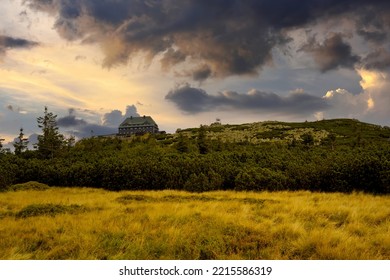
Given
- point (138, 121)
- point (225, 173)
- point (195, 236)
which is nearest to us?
point (195, 236)

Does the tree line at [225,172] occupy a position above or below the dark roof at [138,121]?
below

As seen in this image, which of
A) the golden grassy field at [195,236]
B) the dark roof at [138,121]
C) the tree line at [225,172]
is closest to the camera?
the golden grassy field at [195,236]

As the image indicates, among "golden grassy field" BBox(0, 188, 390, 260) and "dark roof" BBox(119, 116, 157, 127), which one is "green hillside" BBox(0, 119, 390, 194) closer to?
"golden grassy field" BBox(0, 188, 390, 260)

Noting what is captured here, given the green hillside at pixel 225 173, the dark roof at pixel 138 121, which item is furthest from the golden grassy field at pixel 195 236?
the dark roof at pixel 138 121

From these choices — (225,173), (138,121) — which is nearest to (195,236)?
(225,173)

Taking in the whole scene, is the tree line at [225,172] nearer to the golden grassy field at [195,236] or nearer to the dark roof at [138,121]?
the golden grassy field at [195,236]

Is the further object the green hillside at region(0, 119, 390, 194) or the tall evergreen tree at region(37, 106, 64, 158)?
the tall evergreen tree at region(37, 106, 64, 158)

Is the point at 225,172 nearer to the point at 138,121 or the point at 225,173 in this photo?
the point at 225,173

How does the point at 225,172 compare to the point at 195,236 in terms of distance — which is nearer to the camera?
the point at 195,236

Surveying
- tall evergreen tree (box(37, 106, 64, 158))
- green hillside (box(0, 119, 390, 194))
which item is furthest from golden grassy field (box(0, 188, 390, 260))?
tall evergreen tree (box(37, 106, 64, 158))

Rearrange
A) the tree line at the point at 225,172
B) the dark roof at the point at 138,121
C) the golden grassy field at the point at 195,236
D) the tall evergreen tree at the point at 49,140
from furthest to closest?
the dark roof at the point at 138,121 < the tall evergreen tree at the point at 49,140 < the tree line at the point at 225,172 < the golden grassy field at the point at 195,236

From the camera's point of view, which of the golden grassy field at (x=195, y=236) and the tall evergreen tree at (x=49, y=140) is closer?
the golden grassy field at (x=195, y=236)
